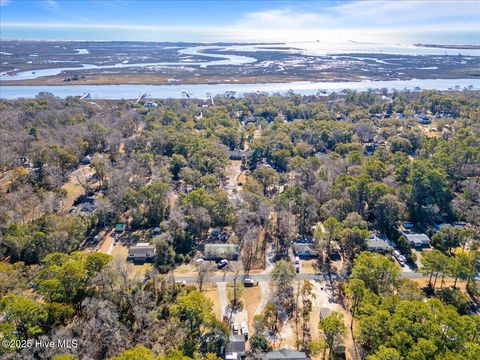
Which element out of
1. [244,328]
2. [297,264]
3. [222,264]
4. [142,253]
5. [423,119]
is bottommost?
[244,328]

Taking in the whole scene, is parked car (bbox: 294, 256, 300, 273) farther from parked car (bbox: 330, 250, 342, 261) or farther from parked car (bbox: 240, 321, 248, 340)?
parked car (bbox: 240, 321, 248, 340)

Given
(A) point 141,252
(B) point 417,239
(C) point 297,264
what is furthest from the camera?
(B) point 417,239

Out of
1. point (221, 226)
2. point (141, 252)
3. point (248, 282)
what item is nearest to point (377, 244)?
point (248, 282)

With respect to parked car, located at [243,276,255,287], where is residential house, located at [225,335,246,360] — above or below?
above

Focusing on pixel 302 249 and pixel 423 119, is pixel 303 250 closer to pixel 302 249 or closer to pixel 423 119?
pixel 302 249

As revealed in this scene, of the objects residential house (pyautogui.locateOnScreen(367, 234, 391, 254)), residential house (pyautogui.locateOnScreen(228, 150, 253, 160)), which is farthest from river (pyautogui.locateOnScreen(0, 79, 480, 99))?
residential house (pyautogui.locateOnScreen(367, 234, 391, 254))

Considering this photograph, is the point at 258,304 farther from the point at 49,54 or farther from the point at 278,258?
the point at 49,54
